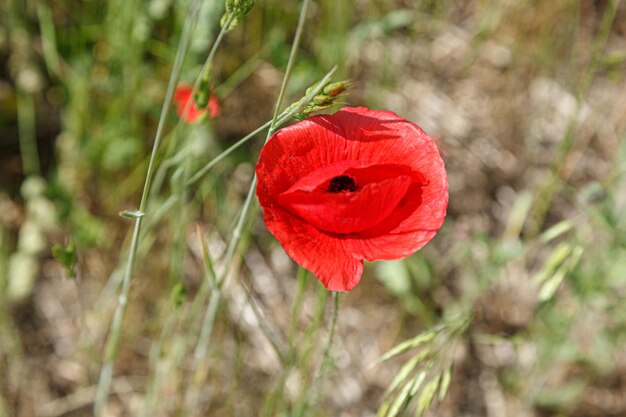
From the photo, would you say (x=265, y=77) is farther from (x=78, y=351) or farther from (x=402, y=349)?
(x=402, y=349)

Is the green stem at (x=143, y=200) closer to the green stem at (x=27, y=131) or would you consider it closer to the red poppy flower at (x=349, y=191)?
the red poppy flower at (x=349, y=191)

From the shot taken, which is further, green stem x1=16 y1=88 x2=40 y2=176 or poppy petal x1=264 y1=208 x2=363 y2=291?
green stem x1=16 y1=88 x2=40 y2=176

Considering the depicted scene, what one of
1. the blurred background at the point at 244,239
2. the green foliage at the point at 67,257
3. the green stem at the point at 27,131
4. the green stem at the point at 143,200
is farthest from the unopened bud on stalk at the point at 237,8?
the green stem at the point at 27,131

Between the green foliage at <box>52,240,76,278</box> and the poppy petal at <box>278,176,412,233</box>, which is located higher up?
the poppy petal at <box>278,176,412,233</box>

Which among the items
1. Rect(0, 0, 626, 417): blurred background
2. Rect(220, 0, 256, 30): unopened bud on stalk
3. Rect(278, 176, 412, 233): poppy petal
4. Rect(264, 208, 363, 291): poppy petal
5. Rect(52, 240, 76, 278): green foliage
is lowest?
Rect(0, 0, 626, 417): blurred background

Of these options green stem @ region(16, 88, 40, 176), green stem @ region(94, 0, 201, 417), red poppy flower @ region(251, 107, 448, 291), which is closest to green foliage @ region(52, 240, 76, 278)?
green stem @ region(94, 0, 201, 417)

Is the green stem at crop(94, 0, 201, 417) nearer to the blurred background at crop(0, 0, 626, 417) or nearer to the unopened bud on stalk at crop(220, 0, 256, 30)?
the unopened bud on stalk at crop(220, 0, 256, 30)

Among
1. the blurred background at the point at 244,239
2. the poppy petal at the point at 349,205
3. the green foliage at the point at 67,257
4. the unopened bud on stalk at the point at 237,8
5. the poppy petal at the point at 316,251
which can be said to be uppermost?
the unopened bud on stalk at the point at 237,8

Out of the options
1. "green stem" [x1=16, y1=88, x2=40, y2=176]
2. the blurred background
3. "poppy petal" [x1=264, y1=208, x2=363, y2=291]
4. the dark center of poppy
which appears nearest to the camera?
"poppy petal" [x1=264, y1=208, x2=363, y2=291]
